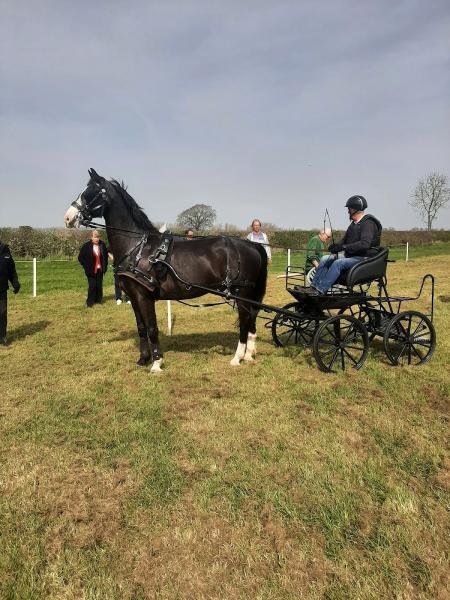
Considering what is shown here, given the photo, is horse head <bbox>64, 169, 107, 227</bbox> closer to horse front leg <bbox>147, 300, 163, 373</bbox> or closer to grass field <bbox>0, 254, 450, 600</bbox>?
horse front leg <bbox>147, 300, 163, 373</bbox>

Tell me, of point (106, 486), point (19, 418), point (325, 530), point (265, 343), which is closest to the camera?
point (325, 530)

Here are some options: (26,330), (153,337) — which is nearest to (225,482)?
(153,337)

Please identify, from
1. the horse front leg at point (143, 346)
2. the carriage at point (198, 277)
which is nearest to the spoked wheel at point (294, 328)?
the carriage at point (198, 277)

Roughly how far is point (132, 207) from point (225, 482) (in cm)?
448

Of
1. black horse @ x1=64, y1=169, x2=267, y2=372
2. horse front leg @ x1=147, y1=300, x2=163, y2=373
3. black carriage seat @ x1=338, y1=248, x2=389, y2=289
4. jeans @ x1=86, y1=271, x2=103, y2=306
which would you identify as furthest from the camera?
jeans @ x1=86, y1=271, x2=103, y2=306

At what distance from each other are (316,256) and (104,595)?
7.60 m

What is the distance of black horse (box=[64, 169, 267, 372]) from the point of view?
5.89m

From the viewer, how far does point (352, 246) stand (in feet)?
18.1

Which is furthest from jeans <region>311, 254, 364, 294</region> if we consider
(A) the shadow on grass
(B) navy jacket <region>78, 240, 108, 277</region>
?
(B) navy jacket <region>78, 240, 108, 277</region>

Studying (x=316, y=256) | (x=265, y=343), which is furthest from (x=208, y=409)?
(x=316, y=256)

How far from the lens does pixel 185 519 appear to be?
2.78m

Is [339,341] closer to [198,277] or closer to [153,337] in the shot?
[198,277]

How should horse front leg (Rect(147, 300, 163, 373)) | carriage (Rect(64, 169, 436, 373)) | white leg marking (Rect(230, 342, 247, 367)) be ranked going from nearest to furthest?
carriage (Rect(64, 169, 436, 373))
horse front leg (Rect(147, 300, 163, 373))
white leg marking (Rect(230, 342, 247, 367))

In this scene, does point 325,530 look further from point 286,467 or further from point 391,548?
point 286,467
